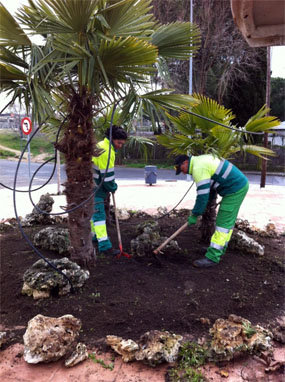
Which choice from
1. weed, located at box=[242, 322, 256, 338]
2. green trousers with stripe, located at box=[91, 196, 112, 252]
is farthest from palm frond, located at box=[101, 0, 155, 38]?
weed, located at box=[242, 322, 256, 338]

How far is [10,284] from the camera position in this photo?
3.71 meters

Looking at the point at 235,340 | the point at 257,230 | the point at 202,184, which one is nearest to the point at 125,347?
the point at 235,340

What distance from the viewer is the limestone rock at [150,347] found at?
251 cm

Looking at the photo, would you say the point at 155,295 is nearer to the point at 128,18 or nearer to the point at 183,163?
the point at 183,163

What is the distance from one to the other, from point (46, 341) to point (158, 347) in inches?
33.6

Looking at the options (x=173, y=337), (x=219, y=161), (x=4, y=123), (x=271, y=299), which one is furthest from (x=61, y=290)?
(x=4, y=123)

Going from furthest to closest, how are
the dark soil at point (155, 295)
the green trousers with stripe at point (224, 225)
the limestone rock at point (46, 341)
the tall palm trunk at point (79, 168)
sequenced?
the green trousers with stripe at point (224, 225), the tall palm trunk at point (79, 168), the dark soil at point (155, 295), the limestone rock at point (46, 341)

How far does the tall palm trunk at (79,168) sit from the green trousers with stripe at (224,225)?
1612mm

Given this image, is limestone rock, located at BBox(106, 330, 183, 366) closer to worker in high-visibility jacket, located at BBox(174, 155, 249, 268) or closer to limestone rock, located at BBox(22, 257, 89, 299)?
limestone rock, located at BBox(22, 257, 89, 299)

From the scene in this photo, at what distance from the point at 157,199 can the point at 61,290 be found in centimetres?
689

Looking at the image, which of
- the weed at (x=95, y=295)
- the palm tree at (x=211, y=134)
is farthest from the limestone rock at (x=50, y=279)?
the palm tree at (x=211, y=134)

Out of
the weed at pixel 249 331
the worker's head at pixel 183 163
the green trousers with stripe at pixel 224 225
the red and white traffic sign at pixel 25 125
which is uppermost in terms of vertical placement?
the red and white traffic sign at pixel 25 125

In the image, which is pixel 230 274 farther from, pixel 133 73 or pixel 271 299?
pixel 133 73

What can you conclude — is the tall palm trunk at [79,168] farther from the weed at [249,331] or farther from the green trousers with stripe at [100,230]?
the weed at [249,331]
